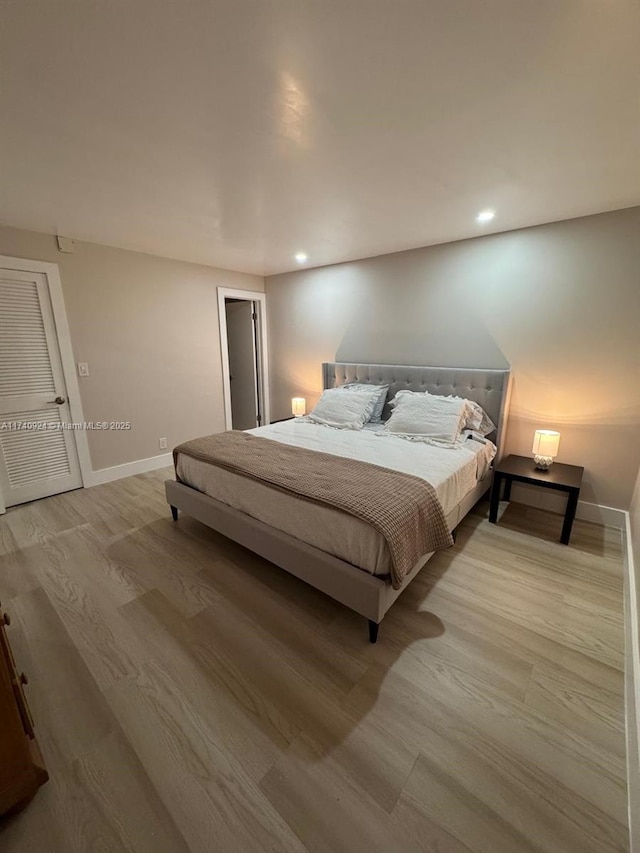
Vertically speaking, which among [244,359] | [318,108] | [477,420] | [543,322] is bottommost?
[477,420]

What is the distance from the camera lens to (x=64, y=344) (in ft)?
9.79

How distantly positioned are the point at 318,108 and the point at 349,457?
5.98ft

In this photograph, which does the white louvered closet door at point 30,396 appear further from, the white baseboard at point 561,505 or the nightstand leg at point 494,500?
the white baseboard at point 561,505

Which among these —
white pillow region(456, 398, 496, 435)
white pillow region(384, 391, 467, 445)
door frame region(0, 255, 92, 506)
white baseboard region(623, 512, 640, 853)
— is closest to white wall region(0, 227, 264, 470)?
door frame region(0, 255, 92, 506)

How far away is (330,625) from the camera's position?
1.73 m

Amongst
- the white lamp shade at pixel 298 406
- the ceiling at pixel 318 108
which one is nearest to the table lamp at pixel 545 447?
the ceiling at pixel 318 108

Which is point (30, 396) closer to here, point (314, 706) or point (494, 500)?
point (314, 706)

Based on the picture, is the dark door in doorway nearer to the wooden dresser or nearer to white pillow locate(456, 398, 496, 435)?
white pillow locate(456, 398, 496, 435)

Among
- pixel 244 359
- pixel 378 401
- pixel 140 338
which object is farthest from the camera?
pixel 244 359

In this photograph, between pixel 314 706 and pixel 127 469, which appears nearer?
pixel 314 706

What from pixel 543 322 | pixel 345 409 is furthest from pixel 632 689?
pixel 345 409

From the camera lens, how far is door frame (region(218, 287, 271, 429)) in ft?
13.5

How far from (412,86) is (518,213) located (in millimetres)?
1609

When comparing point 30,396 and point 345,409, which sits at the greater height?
point 30,396
